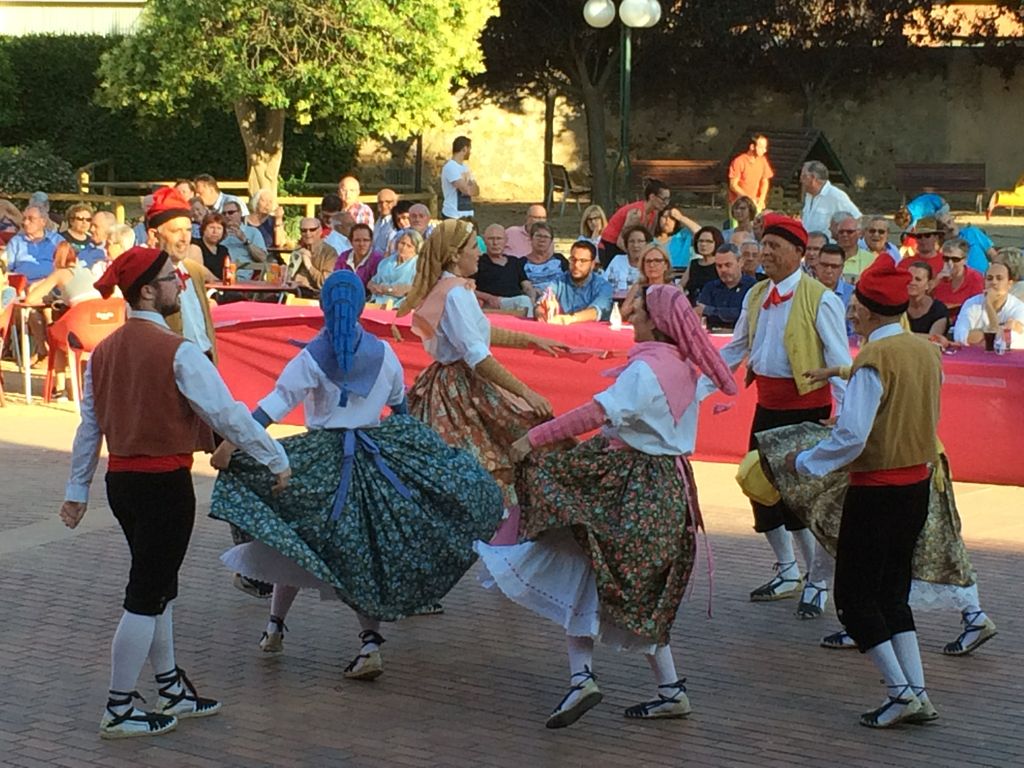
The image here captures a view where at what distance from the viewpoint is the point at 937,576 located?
7.03 meters

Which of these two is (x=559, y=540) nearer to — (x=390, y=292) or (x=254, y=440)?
(x=254, y=440)

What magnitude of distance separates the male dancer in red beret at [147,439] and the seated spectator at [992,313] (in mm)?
6497

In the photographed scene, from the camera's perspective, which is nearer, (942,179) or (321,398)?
(321,398)

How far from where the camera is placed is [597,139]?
30703mm

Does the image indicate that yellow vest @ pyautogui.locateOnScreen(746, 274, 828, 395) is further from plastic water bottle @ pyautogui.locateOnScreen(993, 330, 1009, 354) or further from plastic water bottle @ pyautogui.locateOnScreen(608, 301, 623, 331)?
plastic water bottle @ pyautogui.locateOnScreen(608, 301, 623, 331)

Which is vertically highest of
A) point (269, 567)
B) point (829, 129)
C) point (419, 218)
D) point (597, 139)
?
point (829, 129)

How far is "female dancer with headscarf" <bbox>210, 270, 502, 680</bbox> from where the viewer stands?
6.55 metres

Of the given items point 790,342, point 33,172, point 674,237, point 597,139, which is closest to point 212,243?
point 674,237

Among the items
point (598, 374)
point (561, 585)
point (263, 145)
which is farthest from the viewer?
point (263, 145)

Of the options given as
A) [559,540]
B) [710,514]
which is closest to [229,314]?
[710,514]

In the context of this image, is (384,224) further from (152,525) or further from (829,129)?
(829,129)

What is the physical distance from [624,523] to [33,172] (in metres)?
23.4

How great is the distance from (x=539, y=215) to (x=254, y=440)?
10141mm

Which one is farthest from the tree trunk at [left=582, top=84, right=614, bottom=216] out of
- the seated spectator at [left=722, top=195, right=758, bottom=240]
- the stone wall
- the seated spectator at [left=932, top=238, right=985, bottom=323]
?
the seated spectator at [left=932, top=238, right=985, bottom=323]
